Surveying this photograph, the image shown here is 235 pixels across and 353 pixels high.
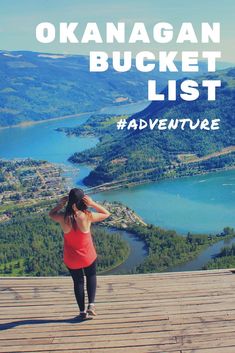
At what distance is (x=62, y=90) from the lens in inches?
6713

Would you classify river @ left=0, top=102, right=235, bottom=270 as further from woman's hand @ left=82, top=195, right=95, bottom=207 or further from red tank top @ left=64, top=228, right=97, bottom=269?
woman's hand @ left=82, top=195, right=95, bottom=207

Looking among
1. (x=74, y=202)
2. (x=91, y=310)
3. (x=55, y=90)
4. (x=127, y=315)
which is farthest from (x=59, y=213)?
(x=55, y=90)

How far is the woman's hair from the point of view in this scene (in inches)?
129

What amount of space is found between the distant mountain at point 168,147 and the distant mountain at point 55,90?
5124cm

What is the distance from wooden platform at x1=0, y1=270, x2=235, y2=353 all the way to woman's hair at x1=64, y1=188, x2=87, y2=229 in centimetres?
74

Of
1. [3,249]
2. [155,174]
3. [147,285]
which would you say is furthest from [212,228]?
[147,285]

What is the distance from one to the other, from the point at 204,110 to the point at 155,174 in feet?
96.5

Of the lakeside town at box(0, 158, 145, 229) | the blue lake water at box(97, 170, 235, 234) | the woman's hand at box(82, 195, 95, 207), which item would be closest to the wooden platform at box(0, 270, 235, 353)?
the woman's hand at box(82, 195, 95, 207)

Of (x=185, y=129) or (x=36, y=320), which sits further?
(x=185, y=129)

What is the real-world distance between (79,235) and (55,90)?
170063mm

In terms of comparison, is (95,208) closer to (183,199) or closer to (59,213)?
(59,213)

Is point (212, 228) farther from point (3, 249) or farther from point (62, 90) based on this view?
point (62, 90)

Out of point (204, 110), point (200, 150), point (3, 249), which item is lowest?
point (3, 249)

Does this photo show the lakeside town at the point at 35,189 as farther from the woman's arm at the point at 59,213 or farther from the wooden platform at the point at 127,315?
the woman's arm at the point at 59,213
